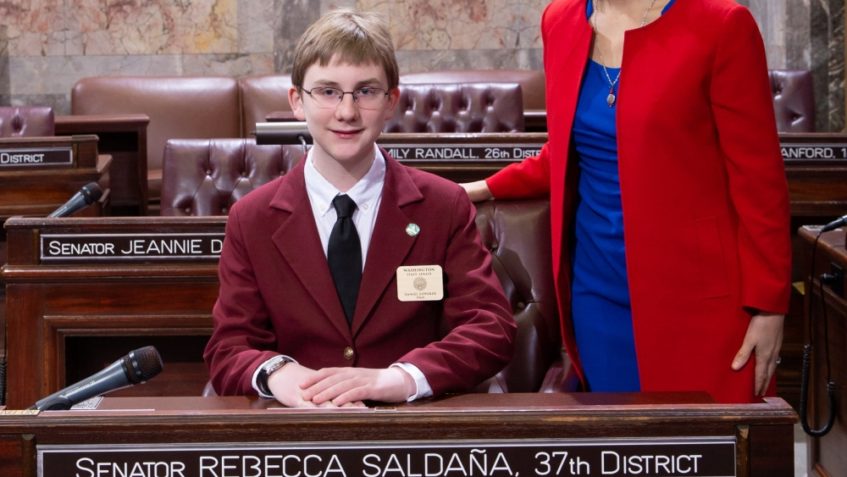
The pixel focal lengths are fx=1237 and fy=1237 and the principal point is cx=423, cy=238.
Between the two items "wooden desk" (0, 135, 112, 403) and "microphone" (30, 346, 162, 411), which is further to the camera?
"wooden desk" (0, 135, 112, 403)

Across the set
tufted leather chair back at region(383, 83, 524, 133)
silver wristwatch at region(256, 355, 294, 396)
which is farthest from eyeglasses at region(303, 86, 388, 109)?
tufted leather chair back at region(383, 83, 524, 133)

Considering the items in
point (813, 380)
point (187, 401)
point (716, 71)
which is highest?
point (716, 71)

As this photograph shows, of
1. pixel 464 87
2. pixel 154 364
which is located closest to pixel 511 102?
pixel 464 87

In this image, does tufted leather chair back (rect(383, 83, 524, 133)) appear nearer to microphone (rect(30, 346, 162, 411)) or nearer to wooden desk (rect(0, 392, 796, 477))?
microphone (rect(30, 346, 162, 411))

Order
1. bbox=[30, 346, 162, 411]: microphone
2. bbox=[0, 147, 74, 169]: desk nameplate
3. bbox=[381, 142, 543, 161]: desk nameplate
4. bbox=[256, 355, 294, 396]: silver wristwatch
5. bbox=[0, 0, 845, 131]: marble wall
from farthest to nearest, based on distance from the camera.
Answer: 1. bbox=[0, 0, 845, 131]: marble wall
2. bbox=[0, 147, 74, 169]: desk nameplate
3. bbox=[381, 142, 543, 161]: desk nameplate
4. bbox=[256, 355, 294, 396]: silver wristwatch
5. bbox=[30, 346, 162, 411]: microphone

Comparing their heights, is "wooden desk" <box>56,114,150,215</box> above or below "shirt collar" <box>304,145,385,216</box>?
below

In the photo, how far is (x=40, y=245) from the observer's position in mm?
3297

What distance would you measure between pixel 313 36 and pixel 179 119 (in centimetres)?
567

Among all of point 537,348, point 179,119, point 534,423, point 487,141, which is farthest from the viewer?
point 179,119

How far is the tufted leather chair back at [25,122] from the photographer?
19.8 ft

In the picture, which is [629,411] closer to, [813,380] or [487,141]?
[813,380]

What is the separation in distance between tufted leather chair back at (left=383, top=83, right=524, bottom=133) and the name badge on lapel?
364cm

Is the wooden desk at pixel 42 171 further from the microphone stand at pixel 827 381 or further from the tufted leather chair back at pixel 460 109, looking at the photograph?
the microphone stand at pixel 827 381

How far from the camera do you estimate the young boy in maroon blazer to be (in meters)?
2.11
